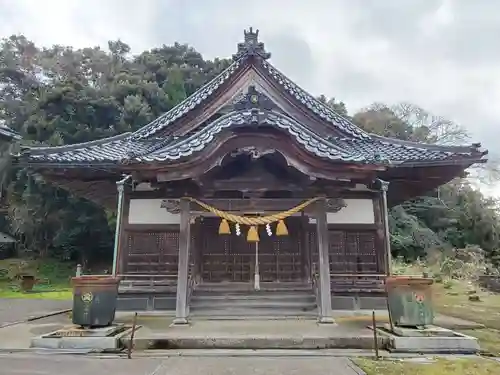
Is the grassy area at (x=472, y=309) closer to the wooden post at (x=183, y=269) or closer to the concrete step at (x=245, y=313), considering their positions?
the concrete step at (x=245, y=313)

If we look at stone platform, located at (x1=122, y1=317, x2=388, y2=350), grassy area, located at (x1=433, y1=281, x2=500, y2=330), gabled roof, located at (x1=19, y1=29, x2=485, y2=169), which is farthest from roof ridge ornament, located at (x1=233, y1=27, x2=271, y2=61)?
grassy area, located at (x1=433, y1=281, x2=500, y2=330)

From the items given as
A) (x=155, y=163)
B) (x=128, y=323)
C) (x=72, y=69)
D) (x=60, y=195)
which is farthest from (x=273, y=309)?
(x=72, y=69)

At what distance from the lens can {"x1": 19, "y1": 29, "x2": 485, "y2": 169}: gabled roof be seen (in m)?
7.23

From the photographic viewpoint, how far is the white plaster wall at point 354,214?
9320 mm

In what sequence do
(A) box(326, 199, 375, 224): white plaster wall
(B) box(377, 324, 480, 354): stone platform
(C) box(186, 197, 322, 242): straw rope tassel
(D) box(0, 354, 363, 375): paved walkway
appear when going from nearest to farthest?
1. (D) box(0, 354, 363, 375): paved walkway
2. (B) box(377, 324, 480, 354): stone platform
3. (C) box(186, 197, 322, 242): straw rope tassel
4. (A) box(326, 199, 375, 224): white plaster wall

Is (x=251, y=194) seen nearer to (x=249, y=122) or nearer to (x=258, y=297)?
(x=249, y=122)

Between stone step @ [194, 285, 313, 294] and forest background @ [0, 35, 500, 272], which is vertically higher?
forest background @ [0, 35, 500, 272]

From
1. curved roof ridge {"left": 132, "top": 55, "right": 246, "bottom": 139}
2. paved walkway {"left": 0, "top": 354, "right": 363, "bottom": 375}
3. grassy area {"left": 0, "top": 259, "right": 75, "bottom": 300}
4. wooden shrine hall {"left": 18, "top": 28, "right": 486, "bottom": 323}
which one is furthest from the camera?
grassy area {"left": 0, "top": 259, "right": 75, "bottom": 300}

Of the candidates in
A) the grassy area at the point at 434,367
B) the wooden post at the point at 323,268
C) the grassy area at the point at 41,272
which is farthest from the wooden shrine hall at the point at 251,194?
the grassy area at the point at 41,272

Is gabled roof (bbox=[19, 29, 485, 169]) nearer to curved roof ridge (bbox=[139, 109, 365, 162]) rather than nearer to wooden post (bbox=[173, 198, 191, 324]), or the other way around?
curved roof ridge (bbox=[139, 109, 365, 162])

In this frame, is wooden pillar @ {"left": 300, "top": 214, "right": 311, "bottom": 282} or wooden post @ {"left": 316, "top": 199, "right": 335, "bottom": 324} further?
wooden pillar @ {"left": 300, "top": 214, "right": 311, "bottom": 282}

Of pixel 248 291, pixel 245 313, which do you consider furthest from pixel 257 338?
pixel 248 291

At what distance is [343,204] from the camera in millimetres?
8391

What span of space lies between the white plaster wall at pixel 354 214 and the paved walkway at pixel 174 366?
14.2 ft
